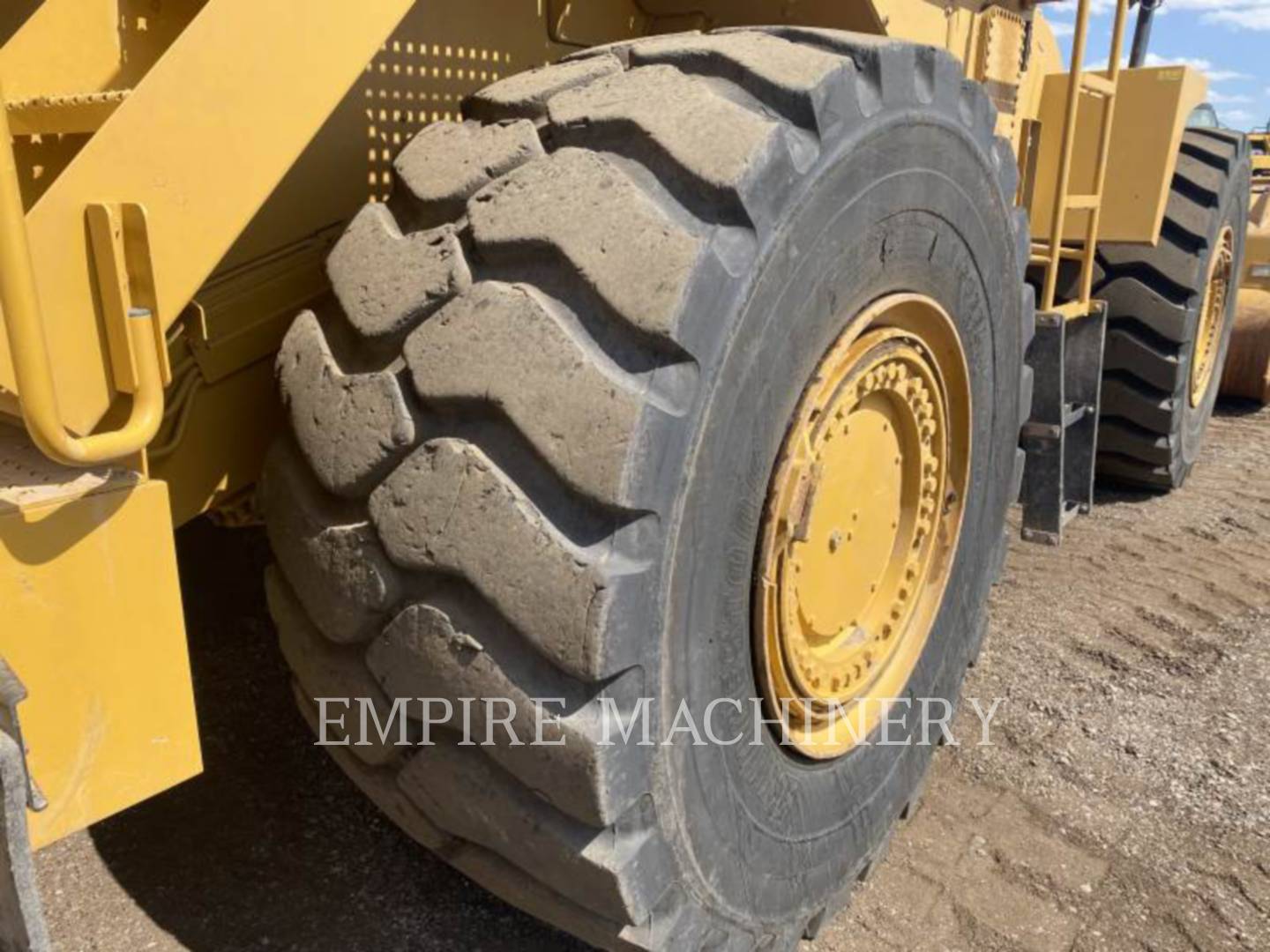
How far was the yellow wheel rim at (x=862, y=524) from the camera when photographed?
5.85ft

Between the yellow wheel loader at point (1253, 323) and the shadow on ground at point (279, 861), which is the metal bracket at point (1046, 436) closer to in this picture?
the shadow on ground at point (279, 861)


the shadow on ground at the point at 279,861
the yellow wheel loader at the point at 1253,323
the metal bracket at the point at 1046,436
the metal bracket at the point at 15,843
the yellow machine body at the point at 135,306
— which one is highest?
the yellow machine body at the point at 135,306

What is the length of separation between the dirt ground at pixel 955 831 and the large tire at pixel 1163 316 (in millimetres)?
1269

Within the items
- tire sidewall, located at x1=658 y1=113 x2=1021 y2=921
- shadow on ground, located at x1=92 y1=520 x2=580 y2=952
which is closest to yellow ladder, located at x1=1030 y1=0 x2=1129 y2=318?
Result: tire sidewall, located at x1=658 y1=113 x2=1021 y2=921

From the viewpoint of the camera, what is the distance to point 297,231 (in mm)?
1831

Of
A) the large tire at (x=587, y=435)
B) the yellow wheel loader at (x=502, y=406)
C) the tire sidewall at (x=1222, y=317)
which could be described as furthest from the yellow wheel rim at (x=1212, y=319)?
the large tire at (x=587, y=435)

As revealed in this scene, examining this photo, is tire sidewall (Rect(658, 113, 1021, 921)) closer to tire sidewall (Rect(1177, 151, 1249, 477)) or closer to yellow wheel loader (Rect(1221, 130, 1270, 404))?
tire sidewall (Rect(1177, 151, 1249, 477))

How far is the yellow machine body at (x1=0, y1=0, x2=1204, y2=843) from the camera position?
1.15 metres

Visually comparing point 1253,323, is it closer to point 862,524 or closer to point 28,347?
point 862,524

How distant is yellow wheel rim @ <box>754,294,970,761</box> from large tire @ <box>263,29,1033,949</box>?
0.09 m

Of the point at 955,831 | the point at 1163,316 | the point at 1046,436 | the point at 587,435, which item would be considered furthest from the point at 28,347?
the point at 1163,316

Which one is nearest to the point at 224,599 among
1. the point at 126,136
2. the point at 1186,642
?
the point at 126,136

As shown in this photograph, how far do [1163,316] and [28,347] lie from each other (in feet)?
14.3

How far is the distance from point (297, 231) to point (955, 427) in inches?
54.3
